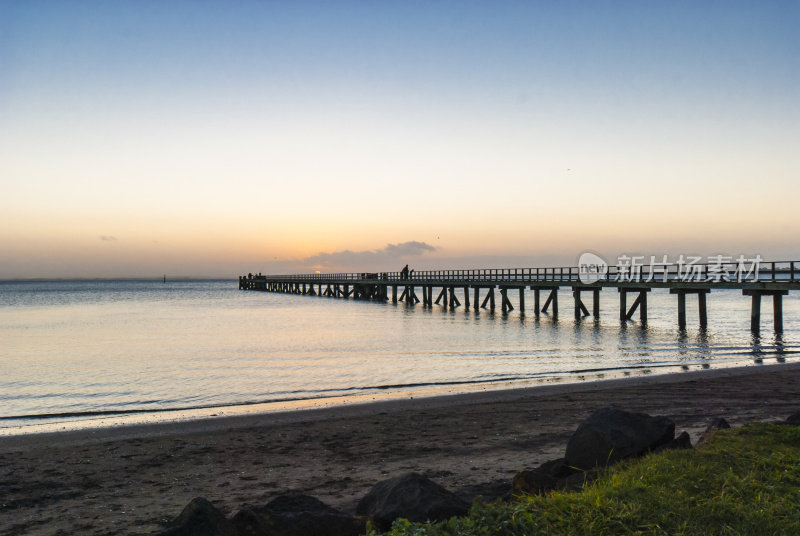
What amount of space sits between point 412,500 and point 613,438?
2812mm

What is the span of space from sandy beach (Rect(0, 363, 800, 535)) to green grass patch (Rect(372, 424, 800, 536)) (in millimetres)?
2146

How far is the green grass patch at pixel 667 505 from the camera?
4.25 metres

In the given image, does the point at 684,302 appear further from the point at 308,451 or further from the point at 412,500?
the point at 412,500

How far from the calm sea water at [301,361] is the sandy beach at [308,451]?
2.58 m

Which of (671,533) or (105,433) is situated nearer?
(671,533)

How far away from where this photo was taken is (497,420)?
36.8ft

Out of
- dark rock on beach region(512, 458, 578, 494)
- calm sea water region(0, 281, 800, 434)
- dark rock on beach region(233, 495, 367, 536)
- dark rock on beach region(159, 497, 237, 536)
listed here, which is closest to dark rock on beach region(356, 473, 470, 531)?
dark rock on beach region(233, 495, 367, 536)

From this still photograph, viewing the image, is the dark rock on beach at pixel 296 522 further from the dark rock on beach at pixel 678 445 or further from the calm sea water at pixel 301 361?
the calm sea water at pixel 301 361

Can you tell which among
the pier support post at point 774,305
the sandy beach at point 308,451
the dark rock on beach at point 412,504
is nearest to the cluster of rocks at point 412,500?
the dark rock on beach at point 412,504

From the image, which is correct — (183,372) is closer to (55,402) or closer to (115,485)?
(55,402)

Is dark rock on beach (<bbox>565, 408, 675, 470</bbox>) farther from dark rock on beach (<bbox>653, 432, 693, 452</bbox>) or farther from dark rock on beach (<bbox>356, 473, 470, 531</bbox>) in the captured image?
dark rock on beach (<bbox>356, 473, 470, 531</bbox>)

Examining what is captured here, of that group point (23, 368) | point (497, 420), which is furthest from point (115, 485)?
point (23, 368)

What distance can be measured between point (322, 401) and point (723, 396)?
9557 mm

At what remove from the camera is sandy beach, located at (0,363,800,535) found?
690 cm
